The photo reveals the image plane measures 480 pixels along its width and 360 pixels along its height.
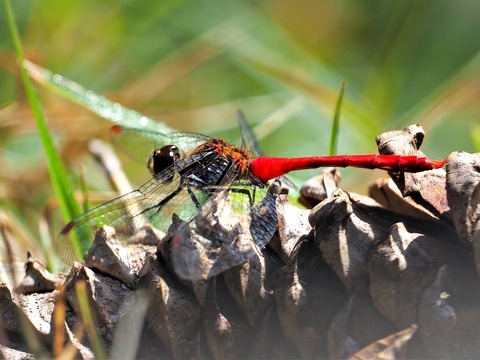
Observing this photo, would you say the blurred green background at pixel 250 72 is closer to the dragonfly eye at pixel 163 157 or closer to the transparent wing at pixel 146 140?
the transparent wing at pixel 146 140

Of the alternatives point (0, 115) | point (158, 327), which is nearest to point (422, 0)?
point (0, 115)

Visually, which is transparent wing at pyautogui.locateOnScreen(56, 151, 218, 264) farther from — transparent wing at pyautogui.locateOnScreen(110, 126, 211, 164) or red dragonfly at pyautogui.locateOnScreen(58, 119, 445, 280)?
transparent wing at pyautogui.locateOnScreen(110, 126, 211, 164)

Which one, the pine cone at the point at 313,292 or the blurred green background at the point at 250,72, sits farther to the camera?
the blurred green background at the point at 250,72

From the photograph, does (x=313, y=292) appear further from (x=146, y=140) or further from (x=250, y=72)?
(x=250, y=72)

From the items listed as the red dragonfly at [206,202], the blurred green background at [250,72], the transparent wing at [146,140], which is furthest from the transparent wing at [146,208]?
the blurred green background at [250,72]

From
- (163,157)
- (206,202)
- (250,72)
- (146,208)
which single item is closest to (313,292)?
(206,202)

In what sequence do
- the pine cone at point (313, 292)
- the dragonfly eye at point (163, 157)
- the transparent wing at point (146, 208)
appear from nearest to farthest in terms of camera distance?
the pine cone at point (313, 292) < the transparent wing at point (146, 208) < the dragonfly eye at point (163, 157)

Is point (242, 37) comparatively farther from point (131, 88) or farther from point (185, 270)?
point (185, 270)
